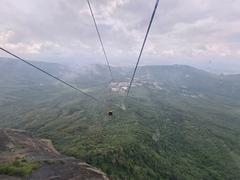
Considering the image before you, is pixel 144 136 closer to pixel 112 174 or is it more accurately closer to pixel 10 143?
pixel 112 174

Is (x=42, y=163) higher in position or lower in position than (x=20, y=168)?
lower

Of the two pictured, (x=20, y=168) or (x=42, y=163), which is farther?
(x=42, y=163)

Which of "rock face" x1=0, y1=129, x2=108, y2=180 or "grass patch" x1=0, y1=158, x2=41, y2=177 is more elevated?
"grass patch" x1=0, y1=158, x2=41, y2=177

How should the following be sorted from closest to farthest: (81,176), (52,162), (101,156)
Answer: (81,176), (52,162), (101,156)

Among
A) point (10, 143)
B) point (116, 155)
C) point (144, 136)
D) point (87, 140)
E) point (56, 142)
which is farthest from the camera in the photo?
point (144, 136)

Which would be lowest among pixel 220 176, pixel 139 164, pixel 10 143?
pixel 220 176

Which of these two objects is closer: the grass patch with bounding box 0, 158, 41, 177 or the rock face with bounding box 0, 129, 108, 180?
the grass patch with bounding box 0, 158, 41, 177

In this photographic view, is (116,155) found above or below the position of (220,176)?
above

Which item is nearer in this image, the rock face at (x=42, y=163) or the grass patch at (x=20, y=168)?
the grass patch at (x=20, y=168)

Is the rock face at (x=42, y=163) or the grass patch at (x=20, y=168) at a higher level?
the grass patch at (x=20, y=168)

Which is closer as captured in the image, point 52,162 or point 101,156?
point 52,162

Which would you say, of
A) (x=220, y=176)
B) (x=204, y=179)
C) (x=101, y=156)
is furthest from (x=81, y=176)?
(x=220, y=176)
